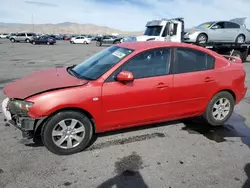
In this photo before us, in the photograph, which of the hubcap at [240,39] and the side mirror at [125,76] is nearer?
the side mirror at [125,76]

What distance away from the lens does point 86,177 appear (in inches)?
110

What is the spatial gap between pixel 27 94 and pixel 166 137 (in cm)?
240

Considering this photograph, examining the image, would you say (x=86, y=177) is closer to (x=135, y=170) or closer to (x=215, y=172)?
(x=135, y=170)

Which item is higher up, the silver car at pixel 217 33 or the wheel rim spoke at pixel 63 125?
the silver car at pixel 217 33

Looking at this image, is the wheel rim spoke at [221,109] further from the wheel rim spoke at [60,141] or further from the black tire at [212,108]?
the wheel rim spoke at [60,141]

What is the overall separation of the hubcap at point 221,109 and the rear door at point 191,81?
0.30 meters

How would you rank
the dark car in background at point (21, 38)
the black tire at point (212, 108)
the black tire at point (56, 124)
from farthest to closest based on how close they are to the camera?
the dark car in background at point (21, 38)
the black tire at point (212, 108)
the black tire at point (56, 124)

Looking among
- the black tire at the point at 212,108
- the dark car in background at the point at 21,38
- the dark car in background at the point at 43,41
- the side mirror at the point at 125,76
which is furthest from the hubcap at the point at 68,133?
the dark car in background at the point at 21,38

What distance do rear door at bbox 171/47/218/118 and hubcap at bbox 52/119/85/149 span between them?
1654mm

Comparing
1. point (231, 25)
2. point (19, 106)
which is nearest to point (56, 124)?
point (19, 106)

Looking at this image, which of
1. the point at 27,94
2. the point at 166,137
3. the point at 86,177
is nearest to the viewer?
the point at 86,177

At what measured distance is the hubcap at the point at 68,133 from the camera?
3.20 metres

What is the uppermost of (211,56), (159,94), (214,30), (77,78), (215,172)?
(214,30)

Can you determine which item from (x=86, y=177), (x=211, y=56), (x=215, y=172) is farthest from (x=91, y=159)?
(x=211, y=56)
